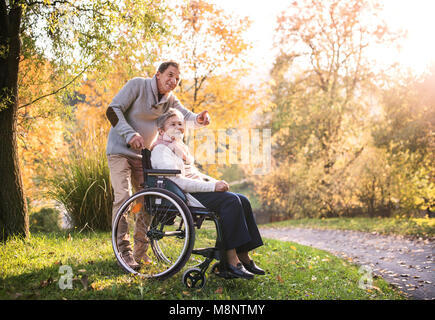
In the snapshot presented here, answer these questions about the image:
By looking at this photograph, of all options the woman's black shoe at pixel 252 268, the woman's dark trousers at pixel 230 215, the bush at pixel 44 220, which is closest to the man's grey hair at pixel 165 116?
the woman's dark trousers at pixel 230 215

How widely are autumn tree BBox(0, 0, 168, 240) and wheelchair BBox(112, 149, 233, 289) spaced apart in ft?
6.80

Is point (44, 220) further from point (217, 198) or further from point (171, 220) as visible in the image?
point (217, 198)

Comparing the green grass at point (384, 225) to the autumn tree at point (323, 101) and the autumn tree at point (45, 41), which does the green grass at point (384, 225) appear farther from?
the autumn tree at point (45, 41)

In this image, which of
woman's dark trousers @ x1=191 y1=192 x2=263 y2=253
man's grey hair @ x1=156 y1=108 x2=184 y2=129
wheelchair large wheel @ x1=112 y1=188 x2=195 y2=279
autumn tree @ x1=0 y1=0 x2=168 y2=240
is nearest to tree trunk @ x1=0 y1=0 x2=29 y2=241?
autumn tree @ x1=0 y1=0 x2=168 y2=240

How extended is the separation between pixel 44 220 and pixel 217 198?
5.07 m

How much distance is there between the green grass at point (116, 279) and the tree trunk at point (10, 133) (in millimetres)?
291

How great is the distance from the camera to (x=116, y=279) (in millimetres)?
3078

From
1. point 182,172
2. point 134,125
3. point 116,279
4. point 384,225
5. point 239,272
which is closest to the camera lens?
point 239,272

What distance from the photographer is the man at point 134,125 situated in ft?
11.1

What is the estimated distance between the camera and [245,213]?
10.2 feet

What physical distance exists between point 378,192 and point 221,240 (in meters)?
10.5

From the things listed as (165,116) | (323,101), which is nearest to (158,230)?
(165,116)

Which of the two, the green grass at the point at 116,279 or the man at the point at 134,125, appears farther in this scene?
the man at the point at 134,125

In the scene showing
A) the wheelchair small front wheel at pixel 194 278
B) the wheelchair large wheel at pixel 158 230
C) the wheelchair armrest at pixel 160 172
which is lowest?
the wheelchair small front wheel at pixel 194 278
